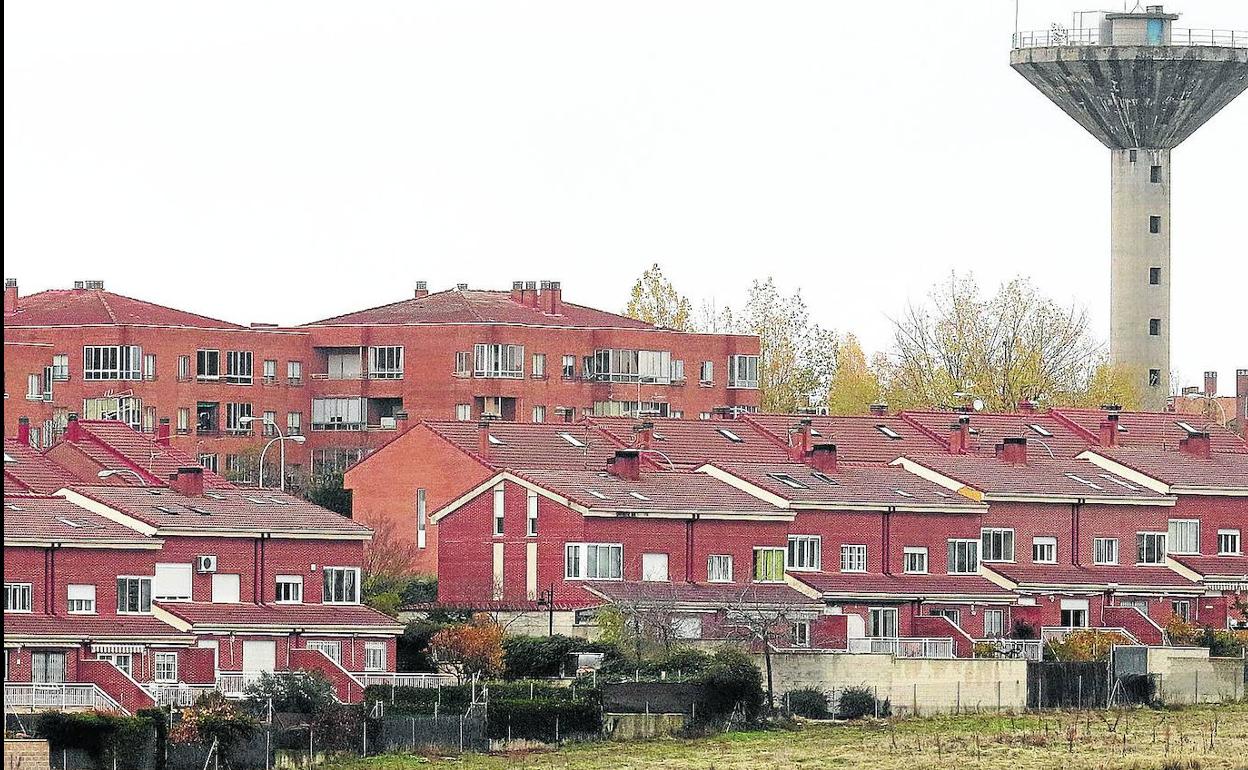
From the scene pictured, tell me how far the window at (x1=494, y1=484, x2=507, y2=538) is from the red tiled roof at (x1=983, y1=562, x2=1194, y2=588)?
14.4 meters

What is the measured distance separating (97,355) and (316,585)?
53.3m

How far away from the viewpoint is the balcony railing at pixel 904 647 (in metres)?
57.9

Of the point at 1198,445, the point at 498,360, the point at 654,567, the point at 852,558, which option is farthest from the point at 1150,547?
the point at 498,360

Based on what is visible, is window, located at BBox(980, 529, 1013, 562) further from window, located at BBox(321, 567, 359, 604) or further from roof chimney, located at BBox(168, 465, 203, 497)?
roof chimney, located at BBox(168, 465, 203, 497)

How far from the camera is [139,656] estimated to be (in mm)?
50281

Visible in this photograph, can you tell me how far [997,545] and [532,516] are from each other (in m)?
15.3

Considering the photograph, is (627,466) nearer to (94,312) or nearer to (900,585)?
(900,585)

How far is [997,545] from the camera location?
70.9m

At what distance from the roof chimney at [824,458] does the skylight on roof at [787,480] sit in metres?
2.46

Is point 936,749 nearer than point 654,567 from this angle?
Yes

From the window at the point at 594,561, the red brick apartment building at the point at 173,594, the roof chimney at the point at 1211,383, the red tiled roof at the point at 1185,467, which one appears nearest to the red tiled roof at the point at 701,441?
the window at the point at 594,561

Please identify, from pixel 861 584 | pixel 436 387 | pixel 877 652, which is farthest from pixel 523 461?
pixel 436 387

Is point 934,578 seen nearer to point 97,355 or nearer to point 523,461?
point 523,461

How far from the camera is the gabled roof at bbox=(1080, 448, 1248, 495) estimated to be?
76312 millimetres
